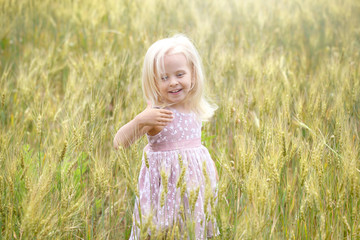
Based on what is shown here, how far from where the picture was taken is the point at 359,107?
6.40ft

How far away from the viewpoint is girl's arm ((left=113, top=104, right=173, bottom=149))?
141 cm

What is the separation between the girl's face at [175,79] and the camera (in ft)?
4.92

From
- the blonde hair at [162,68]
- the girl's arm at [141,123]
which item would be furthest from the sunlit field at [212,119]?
the blonde hair at [162,68]

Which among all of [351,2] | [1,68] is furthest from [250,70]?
[351,2]

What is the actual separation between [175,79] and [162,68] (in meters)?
0.07

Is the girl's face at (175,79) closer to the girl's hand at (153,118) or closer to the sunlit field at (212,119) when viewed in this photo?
the girl's hand at (153,118)

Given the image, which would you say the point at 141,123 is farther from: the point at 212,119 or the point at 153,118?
Answer: the point at 212,119

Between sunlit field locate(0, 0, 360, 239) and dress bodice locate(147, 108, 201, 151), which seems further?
dress bodice locate(147, 108, 201, 151)

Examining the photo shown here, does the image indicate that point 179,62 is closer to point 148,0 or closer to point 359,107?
point 359,107

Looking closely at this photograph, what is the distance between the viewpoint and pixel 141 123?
4.66 feet

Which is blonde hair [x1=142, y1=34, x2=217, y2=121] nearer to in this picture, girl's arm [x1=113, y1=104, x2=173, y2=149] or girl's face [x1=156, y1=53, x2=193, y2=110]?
girl's face [x1=156, y1=53, x2=193, y2=110]

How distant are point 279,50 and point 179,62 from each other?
247 centimetres

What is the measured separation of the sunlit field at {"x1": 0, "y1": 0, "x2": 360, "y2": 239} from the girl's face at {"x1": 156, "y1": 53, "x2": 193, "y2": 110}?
24 centimetres

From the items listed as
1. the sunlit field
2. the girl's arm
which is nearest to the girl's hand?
the girl's arm
